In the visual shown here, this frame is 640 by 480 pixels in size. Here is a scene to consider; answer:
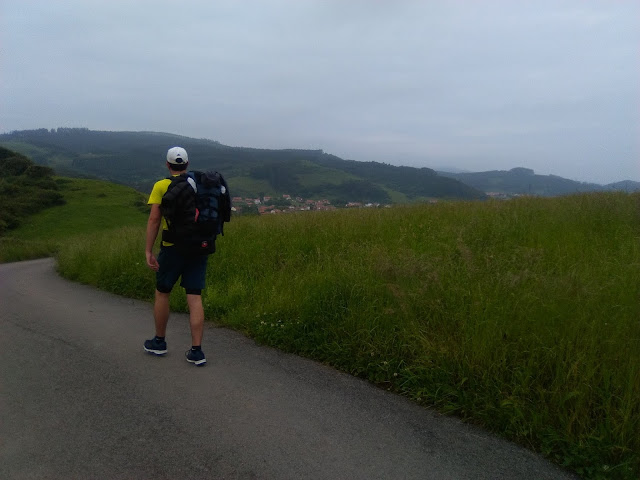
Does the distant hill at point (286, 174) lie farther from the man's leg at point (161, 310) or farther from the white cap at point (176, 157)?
the man's leg at point (161, 310)

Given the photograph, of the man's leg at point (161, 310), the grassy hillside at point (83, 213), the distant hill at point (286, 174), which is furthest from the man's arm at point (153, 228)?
the grassy hillside at point (83, 213)

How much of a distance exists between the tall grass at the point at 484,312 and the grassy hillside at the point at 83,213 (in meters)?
31.6

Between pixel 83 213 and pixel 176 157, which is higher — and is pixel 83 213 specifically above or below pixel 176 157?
below

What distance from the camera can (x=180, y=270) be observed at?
405 centimetres

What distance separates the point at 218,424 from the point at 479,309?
7.23 ft

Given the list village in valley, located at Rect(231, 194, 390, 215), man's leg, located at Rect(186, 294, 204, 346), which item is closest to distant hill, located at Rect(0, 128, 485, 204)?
village in valley, located at Rect(231, 194, 390, 215)

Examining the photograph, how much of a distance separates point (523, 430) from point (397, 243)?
11.4 ft

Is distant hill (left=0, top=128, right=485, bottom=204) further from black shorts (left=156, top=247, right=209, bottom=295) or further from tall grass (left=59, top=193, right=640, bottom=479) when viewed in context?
black shorts (left=156, top=247, right=209, bottom=295)

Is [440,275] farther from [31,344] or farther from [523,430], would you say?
[31,344]

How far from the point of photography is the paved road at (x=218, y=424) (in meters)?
2.47

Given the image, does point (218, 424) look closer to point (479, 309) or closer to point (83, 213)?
point (479, 309)

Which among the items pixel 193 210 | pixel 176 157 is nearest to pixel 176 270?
pixel 193 210

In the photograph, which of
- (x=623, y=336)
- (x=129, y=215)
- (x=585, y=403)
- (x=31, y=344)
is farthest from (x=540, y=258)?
(x=129, y=215)

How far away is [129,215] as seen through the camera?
4625cm
